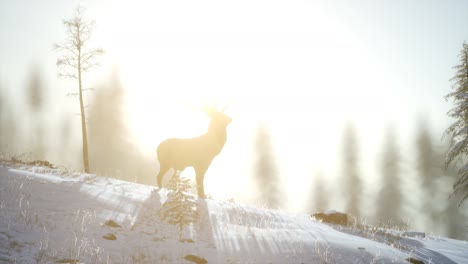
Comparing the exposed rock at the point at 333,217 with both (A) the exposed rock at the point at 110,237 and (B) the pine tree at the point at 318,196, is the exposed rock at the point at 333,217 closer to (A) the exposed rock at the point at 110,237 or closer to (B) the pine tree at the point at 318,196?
(A) the exposed rock at the point at 110,237

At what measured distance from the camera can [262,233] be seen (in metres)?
8.34

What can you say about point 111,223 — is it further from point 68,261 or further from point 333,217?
point 333,217

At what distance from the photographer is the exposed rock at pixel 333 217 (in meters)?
13.5

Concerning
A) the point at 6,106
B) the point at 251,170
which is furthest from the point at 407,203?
the point at 6,106

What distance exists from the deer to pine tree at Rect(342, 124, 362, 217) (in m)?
28.5

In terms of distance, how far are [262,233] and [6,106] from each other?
2178 inches

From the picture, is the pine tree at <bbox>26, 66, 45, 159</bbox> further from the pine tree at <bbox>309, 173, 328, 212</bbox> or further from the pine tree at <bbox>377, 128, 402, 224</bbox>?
the pine tree at <bbox>377, 128, 402, 224</bbox>

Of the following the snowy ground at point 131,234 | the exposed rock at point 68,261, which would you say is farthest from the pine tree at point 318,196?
the exposed rock at point 68,261

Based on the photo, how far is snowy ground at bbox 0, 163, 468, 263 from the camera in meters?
5.91

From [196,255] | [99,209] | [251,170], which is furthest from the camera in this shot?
[251,170]

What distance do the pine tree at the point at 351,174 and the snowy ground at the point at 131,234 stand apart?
27.5m

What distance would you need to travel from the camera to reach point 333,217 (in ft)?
45.1

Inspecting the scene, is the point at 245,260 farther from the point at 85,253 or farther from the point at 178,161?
the point at 178,161

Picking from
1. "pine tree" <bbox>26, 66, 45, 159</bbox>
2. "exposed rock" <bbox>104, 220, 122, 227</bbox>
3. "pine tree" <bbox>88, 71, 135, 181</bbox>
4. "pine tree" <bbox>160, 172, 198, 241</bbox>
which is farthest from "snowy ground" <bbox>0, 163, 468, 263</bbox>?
"pine tree" <bbox>26, 66, 45, 159</bbox>
